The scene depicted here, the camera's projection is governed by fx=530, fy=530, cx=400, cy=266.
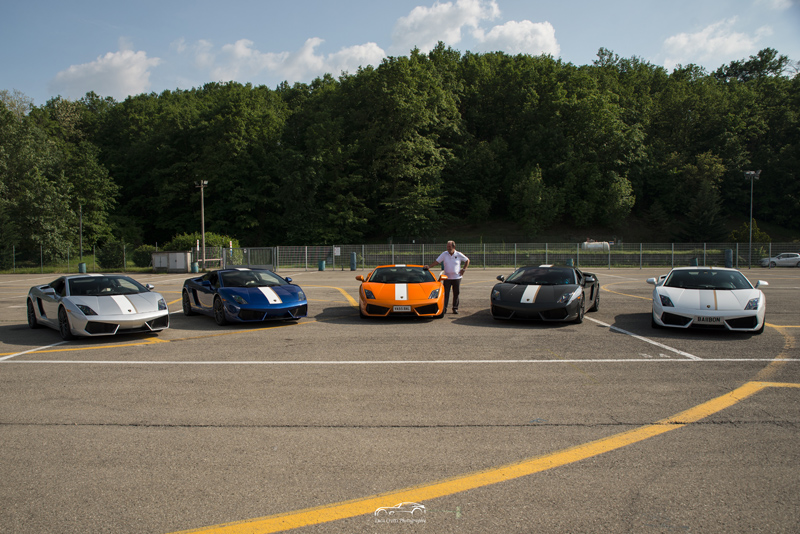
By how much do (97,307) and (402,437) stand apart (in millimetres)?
7890

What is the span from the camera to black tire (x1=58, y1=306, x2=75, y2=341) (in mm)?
10027

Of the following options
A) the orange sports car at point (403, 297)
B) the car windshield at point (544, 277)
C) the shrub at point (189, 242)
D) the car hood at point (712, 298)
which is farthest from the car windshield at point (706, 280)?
the shrub at point (189, 242)

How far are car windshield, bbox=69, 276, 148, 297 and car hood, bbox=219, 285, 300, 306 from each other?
1757 mm

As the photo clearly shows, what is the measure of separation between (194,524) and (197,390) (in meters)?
3.41

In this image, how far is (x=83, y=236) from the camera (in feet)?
209

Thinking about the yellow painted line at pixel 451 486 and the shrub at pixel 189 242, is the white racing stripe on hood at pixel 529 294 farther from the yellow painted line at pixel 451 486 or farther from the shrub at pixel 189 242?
the shrub at pixel 189 242

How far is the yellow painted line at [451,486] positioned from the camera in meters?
3.25

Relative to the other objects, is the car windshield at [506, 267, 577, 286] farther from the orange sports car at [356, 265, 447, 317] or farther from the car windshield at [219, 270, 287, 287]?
the car windshield at [219, 270, 287, 287]

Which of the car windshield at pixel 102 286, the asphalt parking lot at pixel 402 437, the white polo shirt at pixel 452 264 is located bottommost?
the asphalt parking lot at pixel 402 437

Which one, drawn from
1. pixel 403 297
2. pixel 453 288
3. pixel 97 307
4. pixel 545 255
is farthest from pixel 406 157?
pixel 97 307

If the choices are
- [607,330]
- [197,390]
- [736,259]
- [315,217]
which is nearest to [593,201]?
[736,259]

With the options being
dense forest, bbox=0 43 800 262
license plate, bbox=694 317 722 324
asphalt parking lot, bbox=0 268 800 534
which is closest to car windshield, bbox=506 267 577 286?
license plate, bbox=694 317 722 324

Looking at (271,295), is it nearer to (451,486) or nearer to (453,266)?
(453,266)

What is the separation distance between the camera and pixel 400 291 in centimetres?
1234
